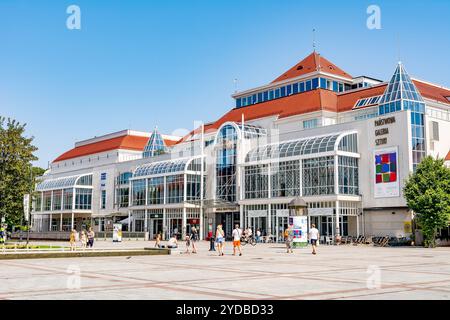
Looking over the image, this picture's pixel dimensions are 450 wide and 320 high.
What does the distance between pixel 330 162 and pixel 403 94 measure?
936 centimetres

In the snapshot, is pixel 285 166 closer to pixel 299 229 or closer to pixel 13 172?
pixel 299 229

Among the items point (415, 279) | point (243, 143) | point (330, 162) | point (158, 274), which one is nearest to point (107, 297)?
point (158, 274)

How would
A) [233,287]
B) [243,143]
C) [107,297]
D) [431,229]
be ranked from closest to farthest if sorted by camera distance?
[107,297], [233,287], [431,229], [243,143]

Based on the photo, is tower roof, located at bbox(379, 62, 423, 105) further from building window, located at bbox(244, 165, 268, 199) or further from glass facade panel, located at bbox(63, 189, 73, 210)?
glass facade panel, located at bbox(63, 189, 73, 210)

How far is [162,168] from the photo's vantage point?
238ft

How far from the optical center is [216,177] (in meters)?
66.2

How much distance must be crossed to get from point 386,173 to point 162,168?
31.8m

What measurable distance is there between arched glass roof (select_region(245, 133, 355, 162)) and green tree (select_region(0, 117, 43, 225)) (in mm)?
Answer: 24228

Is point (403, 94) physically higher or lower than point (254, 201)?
higher

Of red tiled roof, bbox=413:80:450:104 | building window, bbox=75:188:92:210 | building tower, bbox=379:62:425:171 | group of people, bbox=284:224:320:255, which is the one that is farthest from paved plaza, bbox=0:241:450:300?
building window, bbox=75:188:92:210

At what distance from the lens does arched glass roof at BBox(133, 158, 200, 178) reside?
68506 millimetres

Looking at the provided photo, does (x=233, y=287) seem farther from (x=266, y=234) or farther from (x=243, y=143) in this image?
(x=243, y=143)

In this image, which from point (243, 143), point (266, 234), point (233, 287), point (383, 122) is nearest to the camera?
point (233, 287)

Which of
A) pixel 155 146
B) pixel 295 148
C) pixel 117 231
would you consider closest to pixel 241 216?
pixel 295 148
